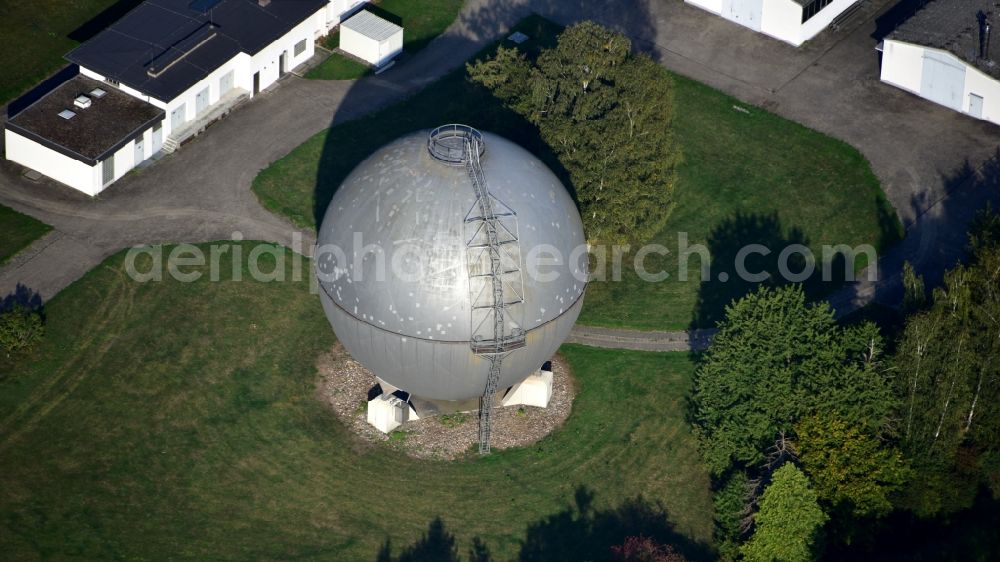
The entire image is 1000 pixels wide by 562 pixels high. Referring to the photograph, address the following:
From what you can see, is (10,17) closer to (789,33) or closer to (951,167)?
(789,33)

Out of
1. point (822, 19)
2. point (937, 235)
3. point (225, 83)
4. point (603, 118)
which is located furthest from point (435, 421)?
point (822, 19)

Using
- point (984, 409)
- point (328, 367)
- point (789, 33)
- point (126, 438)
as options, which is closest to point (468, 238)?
point (328, 367)

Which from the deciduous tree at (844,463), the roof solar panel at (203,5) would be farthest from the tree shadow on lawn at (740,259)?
the roof solar panel at (203,5)

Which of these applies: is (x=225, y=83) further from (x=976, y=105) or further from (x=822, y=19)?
(x=976, y=105)

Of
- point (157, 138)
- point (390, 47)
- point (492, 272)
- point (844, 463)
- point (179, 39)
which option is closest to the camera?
point (492, 272)

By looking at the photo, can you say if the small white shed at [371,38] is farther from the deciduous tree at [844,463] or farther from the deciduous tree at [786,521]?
the deciduous tree at [786,521]

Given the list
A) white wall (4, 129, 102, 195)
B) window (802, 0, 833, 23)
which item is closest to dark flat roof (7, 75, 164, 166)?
white wall (4, 129, 102, 195)

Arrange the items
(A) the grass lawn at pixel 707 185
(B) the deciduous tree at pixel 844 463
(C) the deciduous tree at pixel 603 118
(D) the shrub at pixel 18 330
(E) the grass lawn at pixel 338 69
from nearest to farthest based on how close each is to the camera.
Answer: (B) the deciduous tree at pixel 844 463 → (D) the shrub at pixel 18 330 → (C) the deciduous tree at pixel 603 118 → (A) the grass lawn at pixel 707 185 → (E) the grass lawn at pixel 338 69
